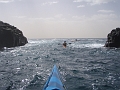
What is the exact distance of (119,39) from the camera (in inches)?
2334

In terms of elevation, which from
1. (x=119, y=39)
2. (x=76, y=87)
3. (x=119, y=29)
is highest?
(x=119, y=29)

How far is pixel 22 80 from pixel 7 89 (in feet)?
9.37

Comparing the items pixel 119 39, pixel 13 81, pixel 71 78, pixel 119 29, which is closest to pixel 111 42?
pixel 119 39

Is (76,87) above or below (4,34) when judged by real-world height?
below

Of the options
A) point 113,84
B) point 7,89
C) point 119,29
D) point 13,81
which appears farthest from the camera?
point 119,29

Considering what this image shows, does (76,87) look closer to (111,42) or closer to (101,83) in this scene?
(101,83)

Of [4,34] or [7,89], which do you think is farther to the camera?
[4,34]

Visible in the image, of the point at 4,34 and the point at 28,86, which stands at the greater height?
the point at 4,34

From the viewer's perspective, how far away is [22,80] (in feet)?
53.2

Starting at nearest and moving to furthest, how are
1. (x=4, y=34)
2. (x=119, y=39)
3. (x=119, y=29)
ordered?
(x=119, y=39) → (x=119, y=29) → (x=4, y=34)

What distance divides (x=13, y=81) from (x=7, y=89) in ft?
7.86

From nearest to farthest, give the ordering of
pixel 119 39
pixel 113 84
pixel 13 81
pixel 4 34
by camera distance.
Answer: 1. pixel 113 84
2. pixel 13 81
3. pixel 119 39
4. pixel 4 34

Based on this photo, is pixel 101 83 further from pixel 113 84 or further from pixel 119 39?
pixel 119 39

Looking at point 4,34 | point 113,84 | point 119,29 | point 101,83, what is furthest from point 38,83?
point 4,34
